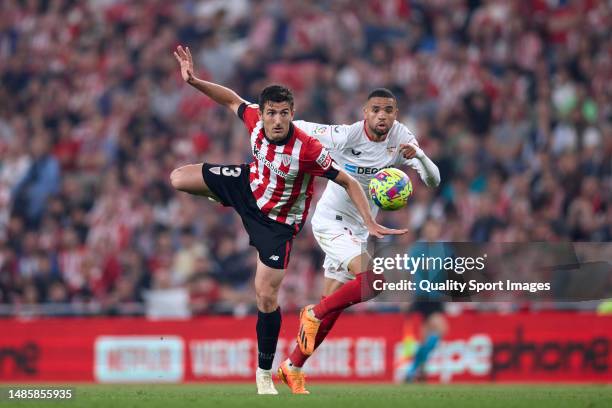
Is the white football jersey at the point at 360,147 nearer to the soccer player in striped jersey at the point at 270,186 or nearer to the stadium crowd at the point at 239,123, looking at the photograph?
the soccer player in striped jersey at the point at 270,186

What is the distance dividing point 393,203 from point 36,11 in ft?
45.8

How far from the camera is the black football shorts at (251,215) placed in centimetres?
1062

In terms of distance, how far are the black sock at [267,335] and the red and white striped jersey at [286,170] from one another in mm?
821

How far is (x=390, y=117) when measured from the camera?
1129cm

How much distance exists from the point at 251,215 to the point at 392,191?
1.23 meters

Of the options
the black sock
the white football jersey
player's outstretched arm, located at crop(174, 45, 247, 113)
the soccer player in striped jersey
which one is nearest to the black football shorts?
the soccer player in striped jersey

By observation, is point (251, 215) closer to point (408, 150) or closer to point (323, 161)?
point (323, 161)

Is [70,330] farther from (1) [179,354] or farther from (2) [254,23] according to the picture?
(2) [254,23]

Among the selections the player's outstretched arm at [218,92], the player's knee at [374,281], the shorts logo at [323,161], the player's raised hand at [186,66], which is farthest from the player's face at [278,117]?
the player's knee at [374,281]

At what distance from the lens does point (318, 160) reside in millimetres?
10430

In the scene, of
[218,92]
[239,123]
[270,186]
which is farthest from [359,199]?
[239,123]

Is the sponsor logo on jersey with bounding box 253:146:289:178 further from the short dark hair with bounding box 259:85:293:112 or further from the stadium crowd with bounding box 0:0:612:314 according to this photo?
the stadium crowd with bounding box 0:0:612:314

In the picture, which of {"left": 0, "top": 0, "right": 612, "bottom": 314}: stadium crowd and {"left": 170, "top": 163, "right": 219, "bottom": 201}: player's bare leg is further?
{"left": 0, "top": 0, "right": 612, "bottom": 314}: stadium crowd

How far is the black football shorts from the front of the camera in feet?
34.9
